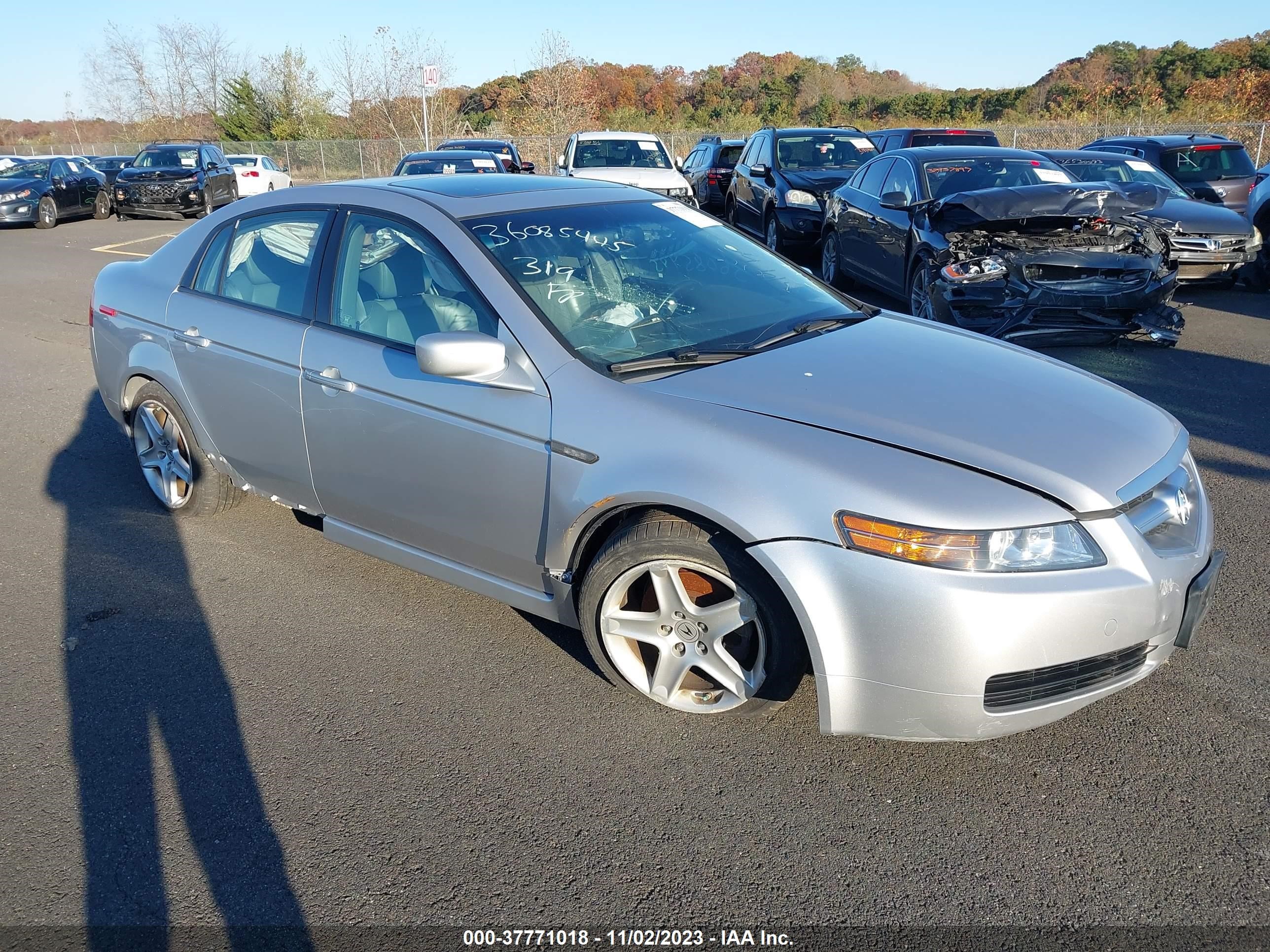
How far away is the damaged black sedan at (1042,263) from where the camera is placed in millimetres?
7465

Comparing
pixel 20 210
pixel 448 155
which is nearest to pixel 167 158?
pixel 20 210

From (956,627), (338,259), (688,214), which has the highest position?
(688,214)

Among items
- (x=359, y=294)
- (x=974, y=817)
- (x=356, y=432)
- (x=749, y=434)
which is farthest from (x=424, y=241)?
(x=974, y=817)

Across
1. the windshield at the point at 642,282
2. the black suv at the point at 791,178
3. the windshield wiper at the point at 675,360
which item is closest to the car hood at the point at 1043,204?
the black suv at the point at 791,178

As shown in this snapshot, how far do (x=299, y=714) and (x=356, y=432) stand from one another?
1037mm

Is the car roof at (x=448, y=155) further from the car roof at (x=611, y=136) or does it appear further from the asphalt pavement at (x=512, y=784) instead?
the asphalt pavement at (x=512, y=784)

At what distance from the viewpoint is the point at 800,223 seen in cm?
1170

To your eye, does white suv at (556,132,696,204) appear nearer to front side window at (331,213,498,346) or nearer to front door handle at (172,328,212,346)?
front door handle at (172,328,212,346)

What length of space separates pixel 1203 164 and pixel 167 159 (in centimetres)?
2017

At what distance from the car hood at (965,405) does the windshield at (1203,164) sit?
11264 millimetres

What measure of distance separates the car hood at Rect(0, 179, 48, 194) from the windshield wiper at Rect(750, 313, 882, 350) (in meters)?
22.1

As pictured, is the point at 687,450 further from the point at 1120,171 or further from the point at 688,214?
the point at 1120,171

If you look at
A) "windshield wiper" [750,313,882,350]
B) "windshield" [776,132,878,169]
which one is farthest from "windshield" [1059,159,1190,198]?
"windshield wiper" [750,313,882,350]

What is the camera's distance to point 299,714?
11.0 feet
